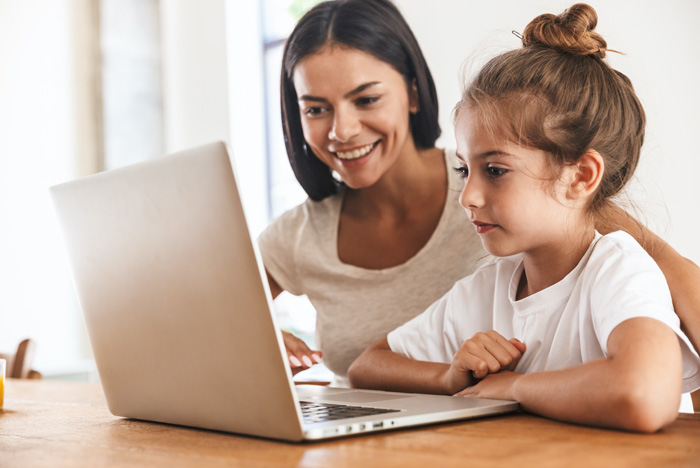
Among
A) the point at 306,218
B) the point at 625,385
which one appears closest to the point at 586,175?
the point at 625,385

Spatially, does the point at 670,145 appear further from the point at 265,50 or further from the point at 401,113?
the point at 265,50

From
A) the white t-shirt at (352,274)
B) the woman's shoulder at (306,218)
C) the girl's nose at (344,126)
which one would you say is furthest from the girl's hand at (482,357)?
the woman's shoulder at (306,218)

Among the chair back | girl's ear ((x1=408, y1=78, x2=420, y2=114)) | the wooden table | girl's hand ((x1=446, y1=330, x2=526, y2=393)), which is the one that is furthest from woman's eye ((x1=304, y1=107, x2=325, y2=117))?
the chair back

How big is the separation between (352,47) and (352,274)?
1.57ft

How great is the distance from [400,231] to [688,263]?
0.73 m

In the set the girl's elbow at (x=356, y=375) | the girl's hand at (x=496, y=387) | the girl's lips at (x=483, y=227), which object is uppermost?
the girl's lips at (x=483, y=227)

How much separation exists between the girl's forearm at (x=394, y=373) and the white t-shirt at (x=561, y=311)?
4cm

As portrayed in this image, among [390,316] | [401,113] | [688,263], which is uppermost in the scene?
[401,113]

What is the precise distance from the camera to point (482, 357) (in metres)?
0.95

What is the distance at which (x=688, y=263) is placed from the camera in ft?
3.36

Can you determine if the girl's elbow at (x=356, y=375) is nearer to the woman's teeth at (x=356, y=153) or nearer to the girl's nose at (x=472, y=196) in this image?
the girl's nose at (x=472, y=196)

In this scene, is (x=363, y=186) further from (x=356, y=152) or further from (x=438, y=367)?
(x=438, y=367)

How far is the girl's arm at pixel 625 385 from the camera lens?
72 centimetres

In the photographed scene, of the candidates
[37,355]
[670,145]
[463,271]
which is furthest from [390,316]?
[37,355]
